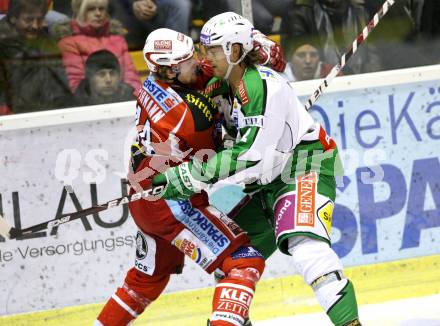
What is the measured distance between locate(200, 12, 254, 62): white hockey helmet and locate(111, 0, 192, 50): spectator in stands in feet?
5.40

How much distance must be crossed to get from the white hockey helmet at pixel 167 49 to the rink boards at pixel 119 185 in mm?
1062

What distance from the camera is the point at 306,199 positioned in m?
3.63

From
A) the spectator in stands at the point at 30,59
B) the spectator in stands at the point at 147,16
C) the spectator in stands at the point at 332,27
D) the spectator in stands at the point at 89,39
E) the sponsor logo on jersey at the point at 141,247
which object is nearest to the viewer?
the sponsor logo on jersey at the point at 141,247

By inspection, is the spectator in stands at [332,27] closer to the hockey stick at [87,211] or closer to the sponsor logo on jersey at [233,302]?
the hockey stick at [87,211]

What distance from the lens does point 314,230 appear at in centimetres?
356

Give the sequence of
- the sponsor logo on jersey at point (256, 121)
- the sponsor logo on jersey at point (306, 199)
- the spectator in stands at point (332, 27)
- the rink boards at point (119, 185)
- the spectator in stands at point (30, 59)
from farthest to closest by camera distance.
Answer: the spectator in stands at point (332, 27) < the spectator in stands at point (30, 59) < the rink boards at point (119, 185) < the sponsor logo on jersey at point (306, 199) < the sponsor logo on jersey at point (256, 121)

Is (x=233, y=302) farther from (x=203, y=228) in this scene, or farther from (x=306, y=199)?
(x=306, y=199)

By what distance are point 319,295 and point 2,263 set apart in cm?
175

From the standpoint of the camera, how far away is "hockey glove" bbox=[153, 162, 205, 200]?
358cm

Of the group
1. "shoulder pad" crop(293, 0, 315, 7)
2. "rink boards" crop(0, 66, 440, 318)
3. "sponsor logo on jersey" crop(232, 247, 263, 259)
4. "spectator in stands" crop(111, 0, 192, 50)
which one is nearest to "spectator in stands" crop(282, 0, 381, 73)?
"shoulder pad" crop(293, 0, 315, 7)

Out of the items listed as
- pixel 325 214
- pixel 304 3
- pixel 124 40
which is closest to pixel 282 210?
pixel 325 214

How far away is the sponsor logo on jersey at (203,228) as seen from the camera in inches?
144

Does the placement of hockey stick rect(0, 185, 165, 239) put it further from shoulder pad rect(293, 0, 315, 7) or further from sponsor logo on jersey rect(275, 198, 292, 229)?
shoulder pad rect(293, 0, 315, 7)

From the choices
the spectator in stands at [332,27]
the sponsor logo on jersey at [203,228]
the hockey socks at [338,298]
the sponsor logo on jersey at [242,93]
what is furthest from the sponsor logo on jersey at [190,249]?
the spectator in stands at [332,27]
